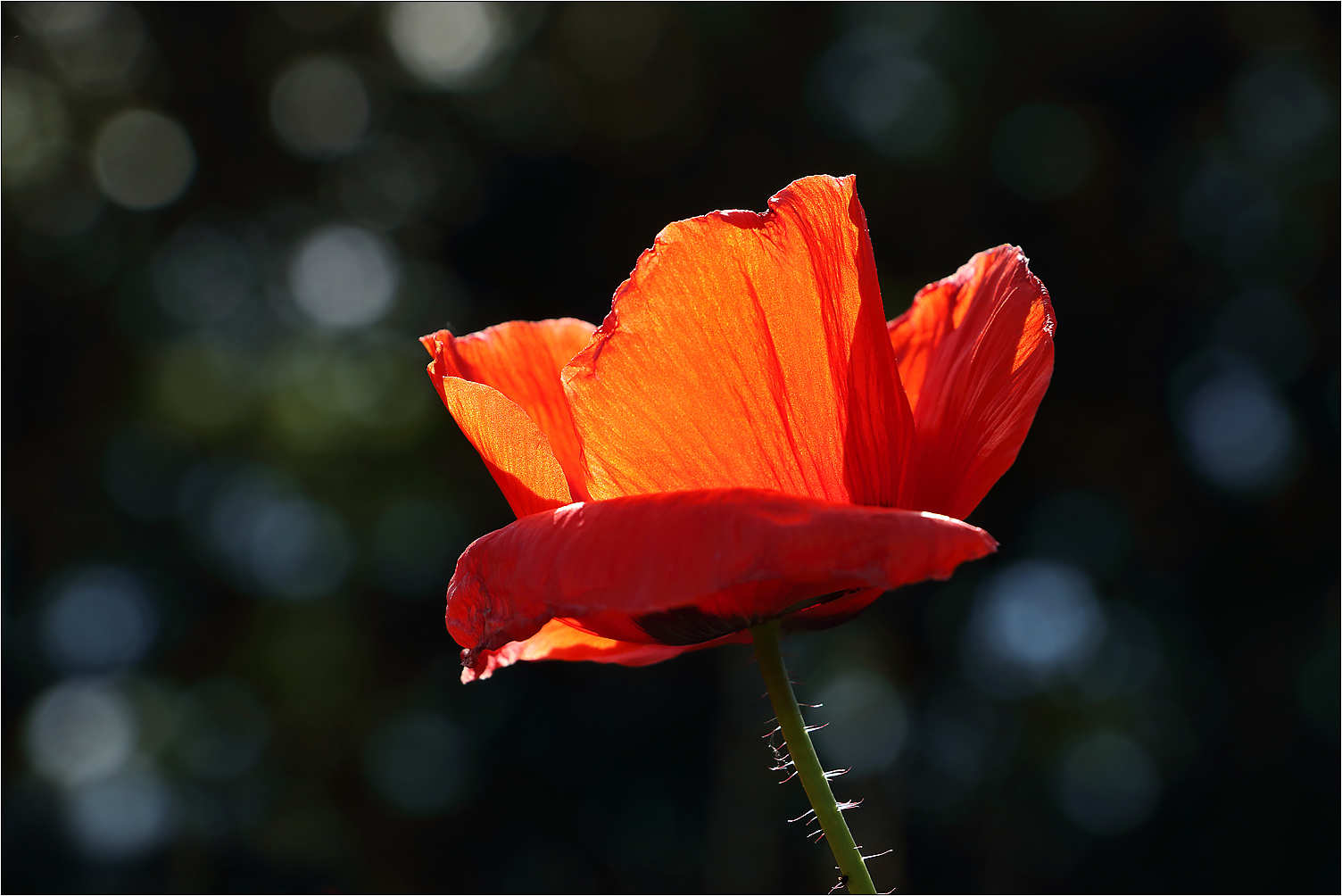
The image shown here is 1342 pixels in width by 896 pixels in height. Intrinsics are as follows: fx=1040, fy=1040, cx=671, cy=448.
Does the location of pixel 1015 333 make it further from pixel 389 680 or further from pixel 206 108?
pixel 206 108

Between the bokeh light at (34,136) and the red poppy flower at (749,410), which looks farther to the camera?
the bokeh light at (34,136)

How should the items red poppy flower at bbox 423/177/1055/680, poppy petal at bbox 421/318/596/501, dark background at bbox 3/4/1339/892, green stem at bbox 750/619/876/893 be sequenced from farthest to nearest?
dark background at bbox 3/4/1339/892
poppy petal at bbox 421/318/596/501
red poppy flower at bbox 423/177/1055/680
green stem at bbox 750/619/876/893

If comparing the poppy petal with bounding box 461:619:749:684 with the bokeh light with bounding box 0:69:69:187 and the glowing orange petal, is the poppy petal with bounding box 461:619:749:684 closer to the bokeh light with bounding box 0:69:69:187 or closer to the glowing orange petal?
the glowing orange petal

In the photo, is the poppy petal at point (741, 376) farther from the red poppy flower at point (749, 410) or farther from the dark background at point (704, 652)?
the dark background at point (704, 652)

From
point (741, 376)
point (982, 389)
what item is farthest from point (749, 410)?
point (982, 389)

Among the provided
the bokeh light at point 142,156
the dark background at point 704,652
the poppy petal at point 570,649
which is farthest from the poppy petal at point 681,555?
the bokeh light at point 142,156

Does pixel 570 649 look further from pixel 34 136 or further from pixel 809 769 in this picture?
pixel 34 136

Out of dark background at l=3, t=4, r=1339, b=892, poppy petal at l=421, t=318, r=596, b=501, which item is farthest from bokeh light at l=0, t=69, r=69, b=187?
poppy petal at l=421, t=318, r=596, b=501
